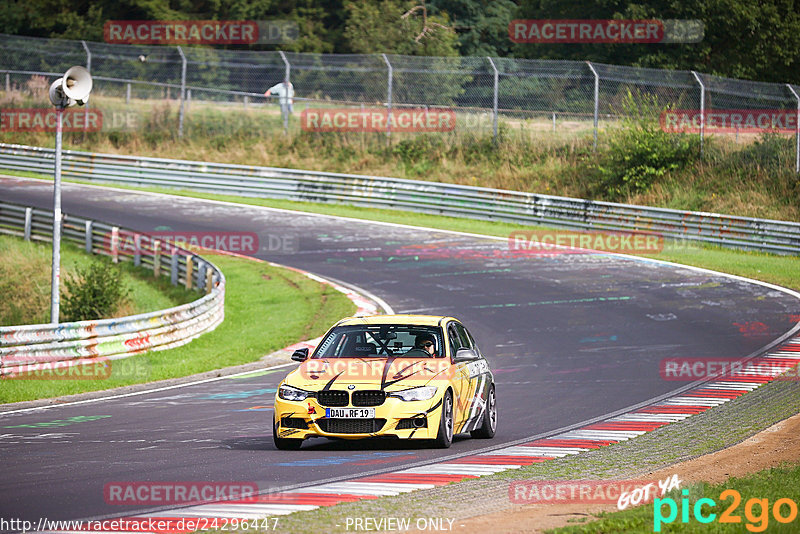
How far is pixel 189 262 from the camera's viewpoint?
27.0 m

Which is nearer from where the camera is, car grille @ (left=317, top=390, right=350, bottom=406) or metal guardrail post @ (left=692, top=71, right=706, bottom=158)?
car grille @ (left=317, top=390, right=350, bottom=406)

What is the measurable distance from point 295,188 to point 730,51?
23.8m

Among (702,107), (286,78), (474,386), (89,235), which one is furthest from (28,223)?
→ (474,386)

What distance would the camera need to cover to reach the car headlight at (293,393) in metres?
10.8

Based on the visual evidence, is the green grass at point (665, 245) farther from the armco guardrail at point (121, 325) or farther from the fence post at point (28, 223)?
the armco guardrail at point (121, 325)

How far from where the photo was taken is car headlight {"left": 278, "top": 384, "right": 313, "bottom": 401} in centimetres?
1080

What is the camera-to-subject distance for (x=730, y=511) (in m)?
7.71

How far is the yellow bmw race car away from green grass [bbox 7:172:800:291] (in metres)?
16.2

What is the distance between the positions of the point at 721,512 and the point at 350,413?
13.2 feet

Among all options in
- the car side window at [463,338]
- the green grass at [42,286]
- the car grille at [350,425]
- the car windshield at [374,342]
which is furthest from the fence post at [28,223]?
the car grille at [350,425]

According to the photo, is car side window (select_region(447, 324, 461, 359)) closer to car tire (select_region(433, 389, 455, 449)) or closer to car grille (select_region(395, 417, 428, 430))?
car tire (select_region(433, 389, 455, 449))

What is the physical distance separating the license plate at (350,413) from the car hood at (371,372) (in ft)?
0.75

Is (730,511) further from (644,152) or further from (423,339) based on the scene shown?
(644,152)

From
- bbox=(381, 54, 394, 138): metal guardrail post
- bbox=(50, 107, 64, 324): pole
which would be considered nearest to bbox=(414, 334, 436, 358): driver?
bbox=(50, 107, 64, 324): pole
